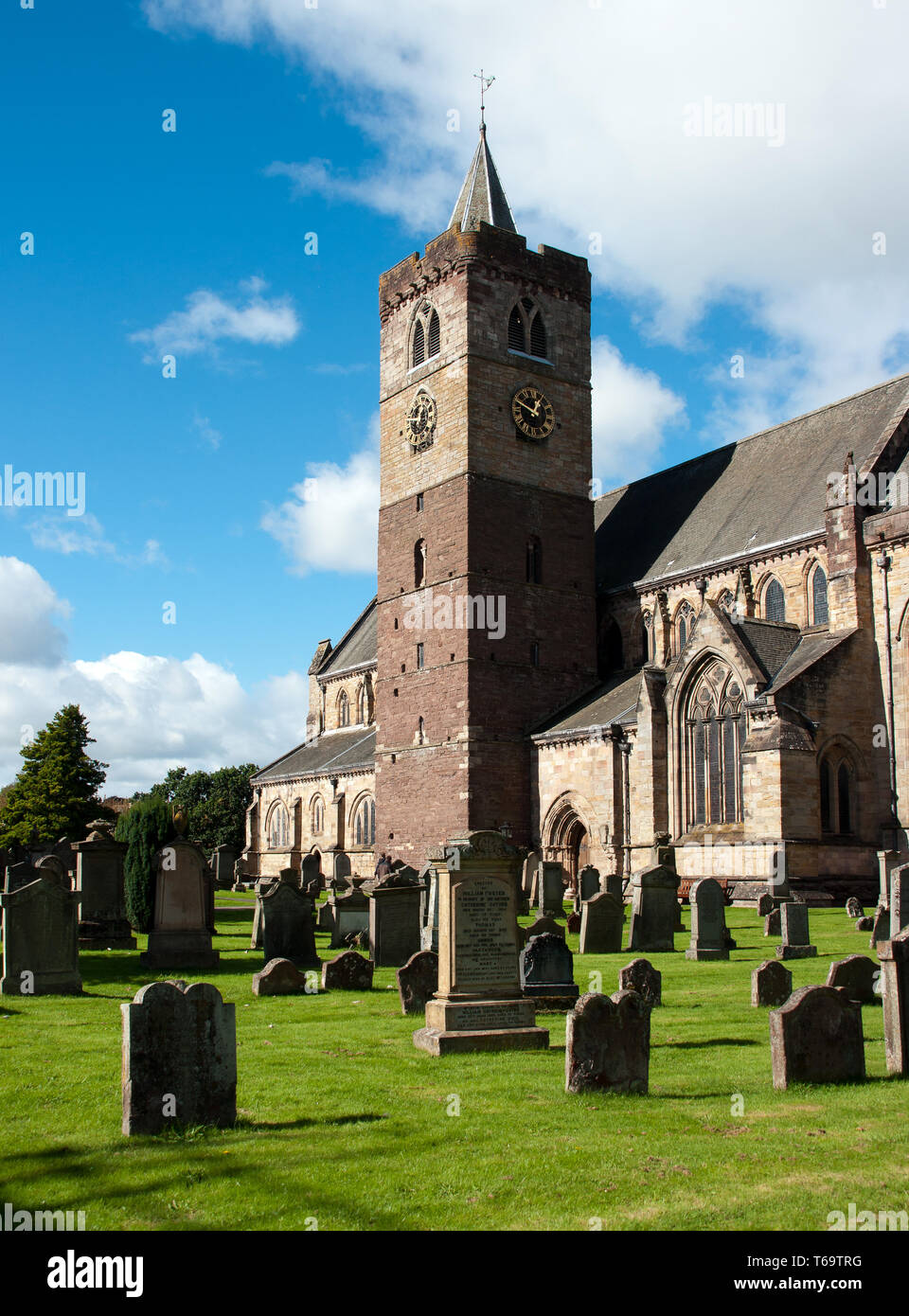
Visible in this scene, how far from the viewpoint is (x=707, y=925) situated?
57.7 ft

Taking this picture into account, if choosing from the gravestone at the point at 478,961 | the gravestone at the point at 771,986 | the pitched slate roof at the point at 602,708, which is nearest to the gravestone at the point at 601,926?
the gravestone at the point at 771,986

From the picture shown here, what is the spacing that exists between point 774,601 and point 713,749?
591 cm

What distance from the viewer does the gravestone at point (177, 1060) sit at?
762 centimetres

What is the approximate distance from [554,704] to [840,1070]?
30787 millimetres

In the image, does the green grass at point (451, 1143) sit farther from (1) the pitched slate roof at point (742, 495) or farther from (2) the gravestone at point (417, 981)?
(1) the pitched slate roof at point (742, 495)

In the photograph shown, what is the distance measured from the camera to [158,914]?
17.4 metres

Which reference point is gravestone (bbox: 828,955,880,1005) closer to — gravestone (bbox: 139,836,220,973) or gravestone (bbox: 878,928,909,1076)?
gravestone (bbox: 878,928,909,1076)

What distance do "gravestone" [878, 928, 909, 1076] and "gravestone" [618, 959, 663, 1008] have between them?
12.1 feet

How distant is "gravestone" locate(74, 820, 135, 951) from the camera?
21188mm

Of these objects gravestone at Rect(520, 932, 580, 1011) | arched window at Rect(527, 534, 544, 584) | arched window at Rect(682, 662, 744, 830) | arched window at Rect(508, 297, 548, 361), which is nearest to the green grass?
gravestone at Rect(520, 932, 580, 1011)

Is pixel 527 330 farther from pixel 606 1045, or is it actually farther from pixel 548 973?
pixel 606 1045

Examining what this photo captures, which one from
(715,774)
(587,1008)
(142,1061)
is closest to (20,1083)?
(142,1061)

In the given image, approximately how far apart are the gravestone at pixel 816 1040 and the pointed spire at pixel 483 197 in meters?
37.6

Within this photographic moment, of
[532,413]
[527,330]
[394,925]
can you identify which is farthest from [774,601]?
[394,925]
